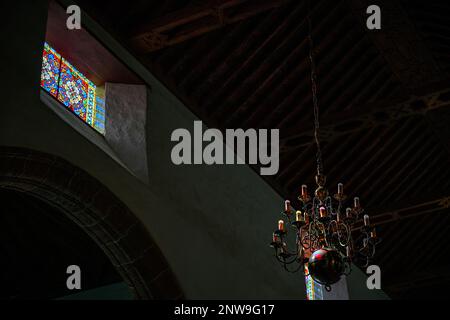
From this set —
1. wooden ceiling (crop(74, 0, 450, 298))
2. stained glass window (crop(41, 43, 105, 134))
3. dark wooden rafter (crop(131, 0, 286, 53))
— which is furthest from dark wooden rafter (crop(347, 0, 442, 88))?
stained glass window (crop(41, 43, 105, 134))

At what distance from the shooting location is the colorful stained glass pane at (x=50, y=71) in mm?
6152

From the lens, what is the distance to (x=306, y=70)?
27.7 ft

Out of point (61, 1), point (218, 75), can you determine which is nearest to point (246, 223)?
point (218, 75)

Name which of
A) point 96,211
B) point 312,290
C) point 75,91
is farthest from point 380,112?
point 96,211

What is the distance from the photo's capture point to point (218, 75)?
7.84m

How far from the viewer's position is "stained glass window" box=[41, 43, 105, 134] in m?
6.24

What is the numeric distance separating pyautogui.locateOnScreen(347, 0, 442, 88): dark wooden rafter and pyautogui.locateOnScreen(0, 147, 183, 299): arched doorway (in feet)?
12.5

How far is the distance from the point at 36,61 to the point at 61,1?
0.82m

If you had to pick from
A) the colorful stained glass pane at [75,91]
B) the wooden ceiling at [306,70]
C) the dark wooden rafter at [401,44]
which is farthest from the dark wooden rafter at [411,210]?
the colorful stained glass pane at [75,91]

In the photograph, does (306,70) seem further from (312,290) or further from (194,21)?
(312,290)

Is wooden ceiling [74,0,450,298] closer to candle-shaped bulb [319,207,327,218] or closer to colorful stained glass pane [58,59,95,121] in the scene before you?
colorful stained glass pane [58,59,95,121]

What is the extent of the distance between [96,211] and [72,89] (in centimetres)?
140

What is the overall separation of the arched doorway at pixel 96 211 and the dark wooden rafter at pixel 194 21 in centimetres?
181
